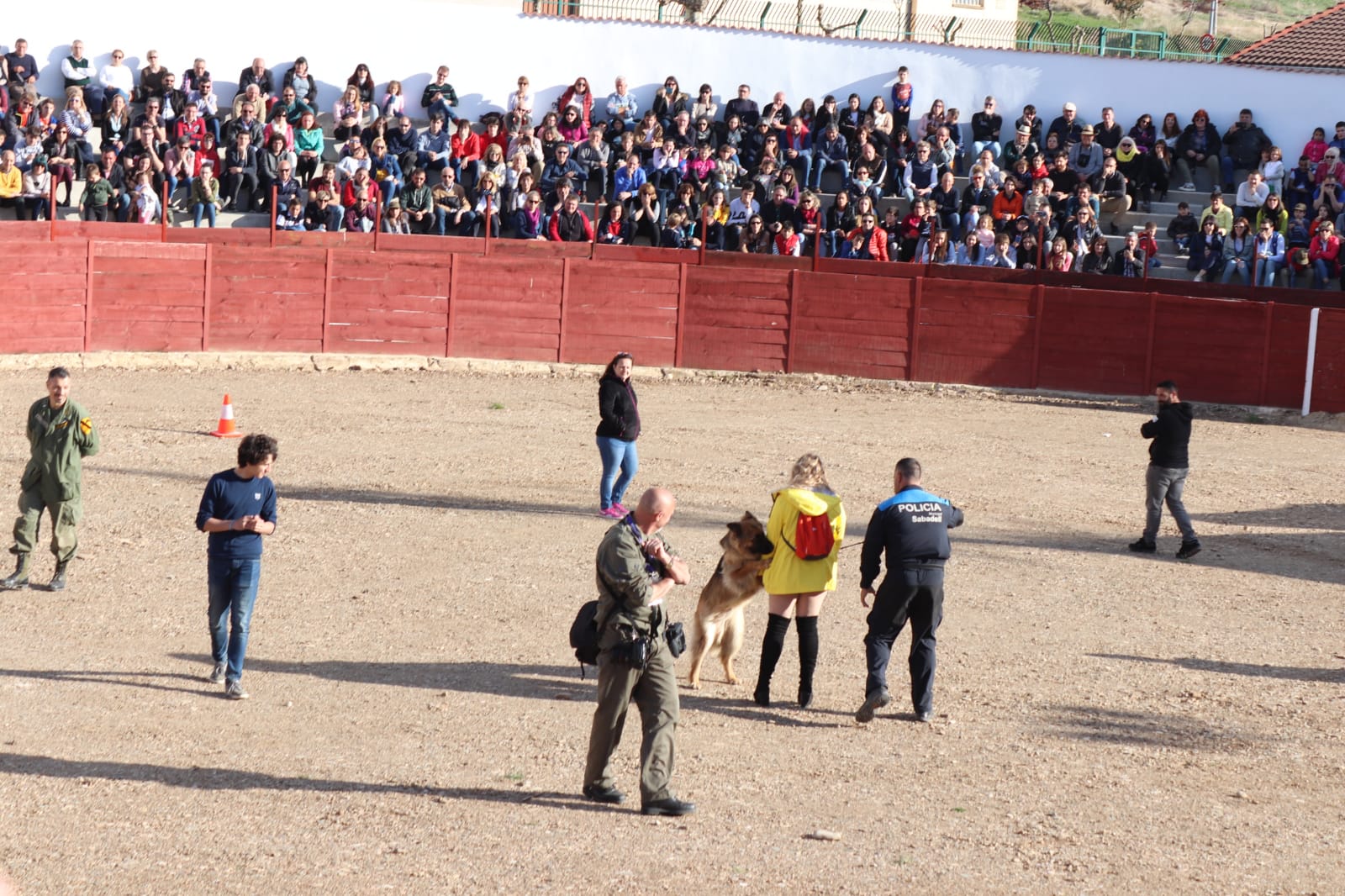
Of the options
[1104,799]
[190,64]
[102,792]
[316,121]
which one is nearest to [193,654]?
[102,792]

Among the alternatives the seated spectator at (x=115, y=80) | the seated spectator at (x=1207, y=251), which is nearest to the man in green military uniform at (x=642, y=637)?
the seated spectator at (x=1207, y=251)

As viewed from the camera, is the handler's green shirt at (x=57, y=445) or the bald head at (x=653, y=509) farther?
the handler's green shirt at (x=57, y=445)

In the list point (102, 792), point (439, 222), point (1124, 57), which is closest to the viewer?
point (102, 792)

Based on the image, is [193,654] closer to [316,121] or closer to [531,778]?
[531,778]

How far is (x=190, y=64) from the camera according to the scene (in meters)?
30.3

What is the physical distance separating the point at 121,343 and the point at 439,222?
18.0 feet

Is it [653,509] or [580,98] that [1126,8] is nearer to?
[580,98]

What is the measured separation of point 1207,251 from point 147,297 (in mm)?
16254

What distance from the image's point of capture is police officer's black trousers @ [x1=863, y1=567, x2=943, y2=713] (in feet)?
31.1

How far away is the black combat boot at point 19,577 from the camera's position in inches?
460

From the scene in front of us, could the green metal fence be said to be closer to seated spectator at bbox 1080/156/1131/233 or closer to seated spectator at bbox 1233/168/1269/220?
seated spectator at bbox 1080/156/1131/233

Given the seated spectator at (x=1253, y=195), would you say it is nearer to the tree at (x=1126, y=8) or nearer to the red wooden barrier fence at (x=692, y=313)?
the red wooden barrier fence at (x=692, y=313)

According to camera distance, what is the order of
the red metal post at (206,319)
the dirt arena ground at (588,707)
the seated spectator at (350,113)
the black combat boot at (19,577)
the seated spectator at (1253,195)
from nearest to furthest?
1. the dirt arena ground at (588,707)
2. the black combat boot at (19,577)
3. the red metal post at (206,319)
4. the seated spectator at (1253,195)
5. the seated spectator at (350,113)

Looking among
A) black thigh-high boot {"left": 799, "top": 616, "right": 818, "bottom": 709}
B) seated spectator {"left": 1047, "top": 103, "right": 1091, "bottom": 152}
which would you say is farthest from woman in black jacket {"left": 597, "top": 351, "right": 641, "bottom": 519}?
seated spectator {"left": 1047, "top": 103, "right": 1091, "bottom": 152}
